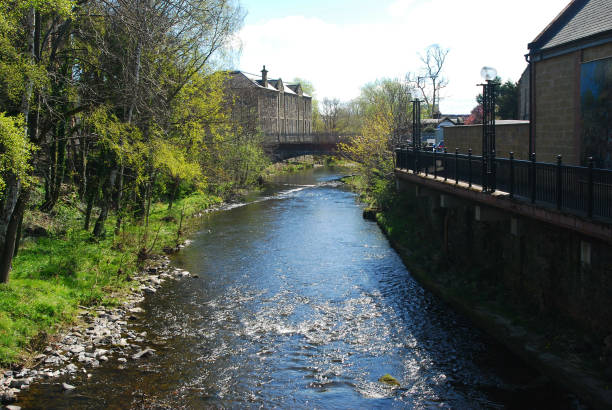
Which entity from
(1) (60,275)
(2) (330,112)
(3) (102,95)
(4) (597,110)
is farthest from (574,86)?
(2) (330,112)

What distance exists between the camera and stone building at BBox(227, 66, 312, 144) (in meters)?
45.4

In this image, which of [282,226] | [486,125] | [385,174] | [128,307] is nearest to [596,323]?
[486,125]

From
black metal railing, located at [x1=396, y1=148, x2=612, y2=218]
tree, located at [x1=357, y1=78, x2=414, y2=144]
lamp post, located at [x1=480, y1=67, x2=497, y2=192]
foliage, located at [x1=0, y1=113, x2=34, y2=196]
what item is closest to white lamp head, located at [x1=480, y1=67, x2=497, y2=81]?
lamp post, located at [x1=480, y1=67, x2=497, y2=192]

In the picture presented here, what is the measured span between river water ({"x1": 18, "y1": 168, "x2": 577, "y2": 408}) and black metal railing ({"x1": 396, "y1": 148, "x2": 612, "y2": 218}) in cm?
351

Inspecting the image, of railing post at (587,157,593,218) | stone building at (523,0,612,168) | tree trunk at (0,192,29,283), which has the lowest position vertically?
tree trunk at (0,192,29,283)

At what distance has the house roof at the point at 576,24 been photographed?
47.9 feet

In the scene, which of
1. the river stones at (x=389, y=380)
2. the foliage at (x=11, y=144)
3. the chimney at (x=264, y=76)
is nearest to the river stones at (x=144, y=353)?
the foliage at (x=11, y=144)

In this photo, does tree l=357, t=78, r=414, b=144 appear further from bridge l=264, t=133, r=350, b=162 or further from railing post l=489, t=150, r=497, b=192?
railing post l=489, t=150, r=497, b=192

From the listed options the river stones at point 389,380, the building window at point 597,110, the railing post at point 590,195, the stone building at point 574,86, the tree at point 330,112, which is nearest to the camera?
the railing post at point 590,195

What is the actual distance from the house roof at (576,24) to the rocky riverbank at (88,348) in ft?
46.1

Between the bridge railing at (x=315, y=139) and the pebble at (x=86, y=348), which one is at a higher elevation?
the bridge railing at (x=315, y=139)

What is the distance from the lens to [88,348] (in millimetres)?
11859

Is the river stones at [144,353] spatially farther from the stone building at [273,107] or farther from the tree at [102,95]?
the stone building at [273,107]

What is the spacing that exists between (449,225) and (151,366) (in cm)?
1260
